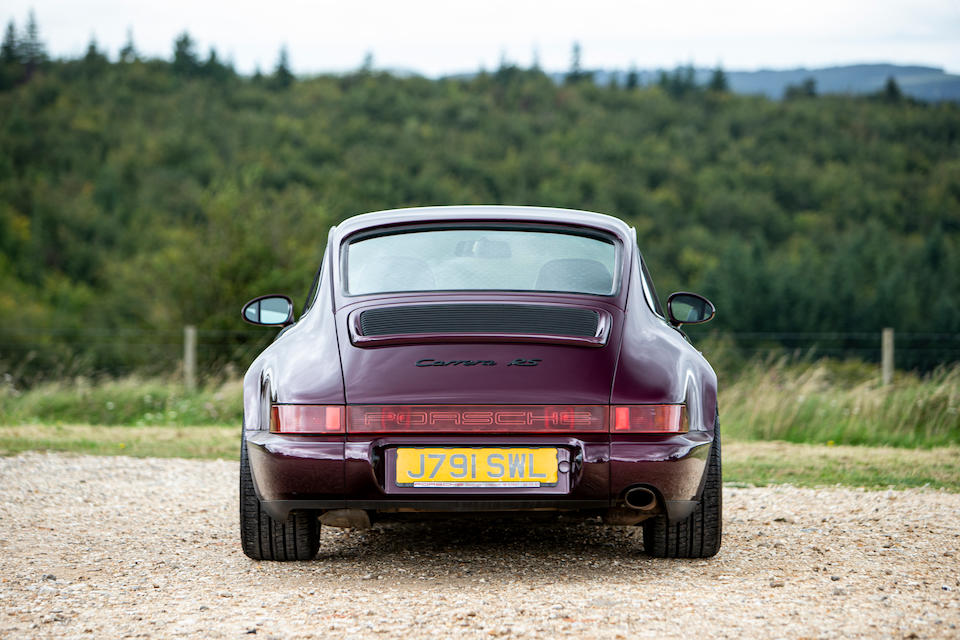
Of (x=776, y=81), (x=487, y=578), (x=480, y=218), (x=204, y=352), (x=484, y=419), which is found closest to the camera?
(x=484, y=419)

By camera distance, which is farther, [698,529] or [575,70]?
[575,70]

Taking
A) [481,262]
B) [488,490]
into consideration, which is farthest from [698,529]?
[481,262]

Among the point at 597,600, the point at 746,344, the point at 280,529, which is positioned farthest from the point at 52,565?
the point at 746,344

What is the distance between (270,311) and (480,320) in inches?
63.4

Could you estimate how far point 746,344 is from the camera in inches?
2207

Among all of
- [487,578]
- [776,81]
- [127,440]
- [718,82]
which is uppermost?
[718,82]

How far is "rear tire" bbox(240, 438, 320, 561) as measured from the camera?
442 centimetres

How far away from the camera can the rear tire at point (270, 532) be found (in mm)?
4418

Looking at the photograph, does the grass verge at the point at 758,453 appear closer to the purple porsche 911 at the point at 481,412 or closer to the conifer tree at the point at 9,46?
the purple porsche 911 at the point at 481,412

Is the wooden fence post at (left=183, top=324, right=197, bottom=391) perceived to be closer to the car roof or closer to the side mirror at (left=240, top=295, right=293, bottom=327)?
the side mirror at (left=240, top=295, right=293, bottom=327)

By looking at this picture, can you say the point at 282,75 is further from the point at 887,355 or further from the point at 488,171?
the point at 887,355

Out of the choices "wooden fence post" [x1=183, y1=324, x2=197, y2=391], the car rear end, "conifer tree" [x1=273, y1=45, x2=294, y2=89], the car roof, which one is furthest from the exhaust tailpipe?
"conifer tree" [x1=273, y1=45, x2=294, y2=89]

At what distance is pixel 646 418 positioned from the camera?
3.89 meters

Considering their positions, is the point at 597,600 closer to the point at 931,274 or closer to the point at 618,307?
the point at 618,307
